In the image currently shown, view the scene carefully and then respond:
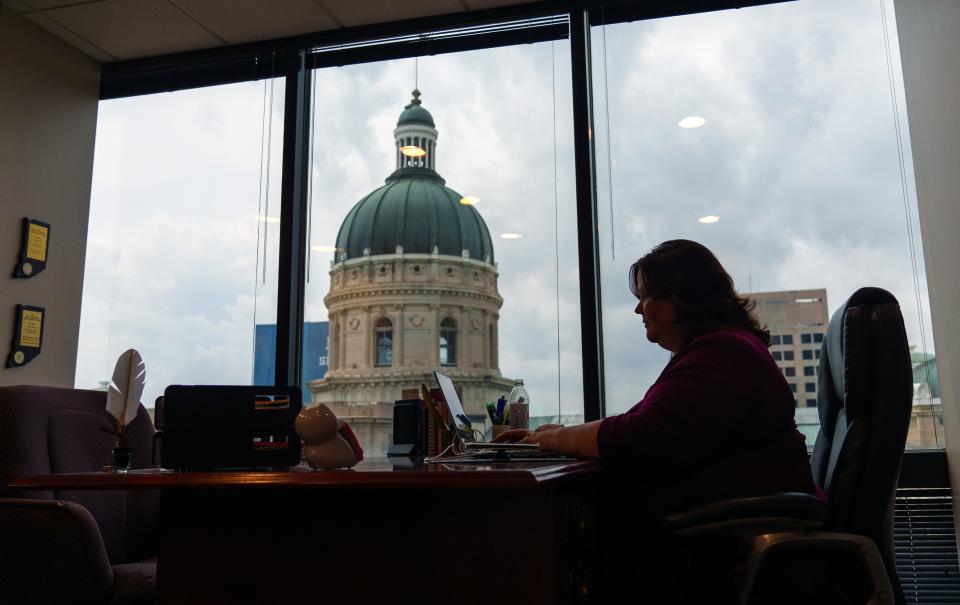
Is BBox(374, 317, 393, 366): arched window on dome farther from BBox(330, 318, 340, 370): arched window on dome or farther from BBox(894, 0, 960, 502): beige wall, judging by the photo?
BBox(894, 0, 960, 502): beige wall

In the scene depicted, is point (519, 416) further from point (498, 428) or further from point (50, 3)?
point (50, 3)

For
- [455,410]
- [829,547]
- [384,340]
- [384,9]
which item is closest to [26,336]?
[384,9]

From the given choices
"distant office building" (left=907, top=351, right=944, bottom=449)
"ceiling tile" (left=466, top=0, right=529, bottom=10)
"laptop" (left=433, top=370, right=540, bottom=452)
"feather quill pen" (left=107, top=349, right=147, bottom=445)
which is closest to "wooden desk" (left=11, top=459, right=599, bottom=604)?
"laptop" (left=433, top=370, right=540, bottom=452)

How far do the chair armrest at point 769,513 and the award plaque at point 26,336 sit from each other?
11.0 feet

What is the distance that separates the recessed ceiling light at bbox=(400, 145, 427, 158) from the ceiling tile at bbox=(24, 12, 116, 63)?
161 centimetres

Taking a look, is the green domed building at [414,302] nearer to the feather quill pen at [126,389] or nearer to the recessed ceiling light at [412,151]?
the recessed ceiling light at [412,151]

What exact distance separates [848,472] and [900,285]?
201 centimetres

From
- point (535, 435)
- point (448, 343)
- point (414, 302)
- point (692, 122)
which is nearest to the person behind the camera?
point (535, 435)

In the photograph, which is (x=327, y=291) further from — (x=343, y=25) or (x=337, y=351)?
(x=343, y=25)

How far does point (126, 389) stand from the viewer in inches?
86.3

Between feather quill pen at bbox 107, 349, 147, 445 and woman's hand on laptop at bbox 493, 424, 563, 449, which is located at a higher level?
feather quill pen at bbox 107, 349, 147, 445

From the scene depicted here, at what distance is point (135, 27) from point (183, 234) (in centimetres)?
105

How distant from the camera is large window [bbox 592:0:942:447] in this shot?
10.9 ft

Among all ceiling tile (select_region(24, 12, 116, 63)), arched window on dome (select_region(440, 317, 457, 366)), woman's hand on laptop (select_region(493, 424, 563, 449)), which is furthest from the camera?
arched window on dome (select_region(440, 317, 457, 366))
